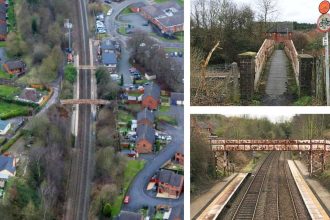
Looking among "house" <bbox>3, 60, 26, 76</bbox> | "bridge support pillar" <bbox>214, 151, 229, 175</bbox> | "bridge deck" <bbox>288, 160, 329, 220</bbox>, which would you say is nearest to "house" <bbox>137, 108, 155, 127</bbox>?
"bridge support pillar" <bbox>214, 151, 229, 175</bbox>

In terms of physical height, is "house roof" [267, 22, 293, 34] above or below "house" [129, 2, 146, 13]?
below

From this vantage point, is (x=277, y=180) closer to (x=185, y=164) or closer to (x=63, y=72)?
(x=185, y=164)

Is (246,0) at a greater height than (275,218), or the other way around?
(246,0)

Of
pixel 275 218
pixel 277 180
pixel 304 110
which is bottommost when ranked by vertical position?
pixel 275 218

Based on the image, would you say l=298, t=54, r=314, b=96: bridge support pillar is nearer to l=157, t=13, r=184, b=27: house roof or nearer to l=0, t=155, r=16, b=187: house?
l=157, t=13, r=184, b=27: house roof

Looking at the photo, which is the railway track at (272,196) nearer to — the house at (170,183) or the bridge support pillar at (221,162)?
the bridge support pillar at (221,162)

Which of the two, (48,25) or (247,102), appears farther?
(48,25)

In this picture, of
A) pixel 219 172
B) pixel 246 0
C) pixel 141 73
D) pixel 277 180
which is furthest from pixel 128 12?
pixel 277 180
